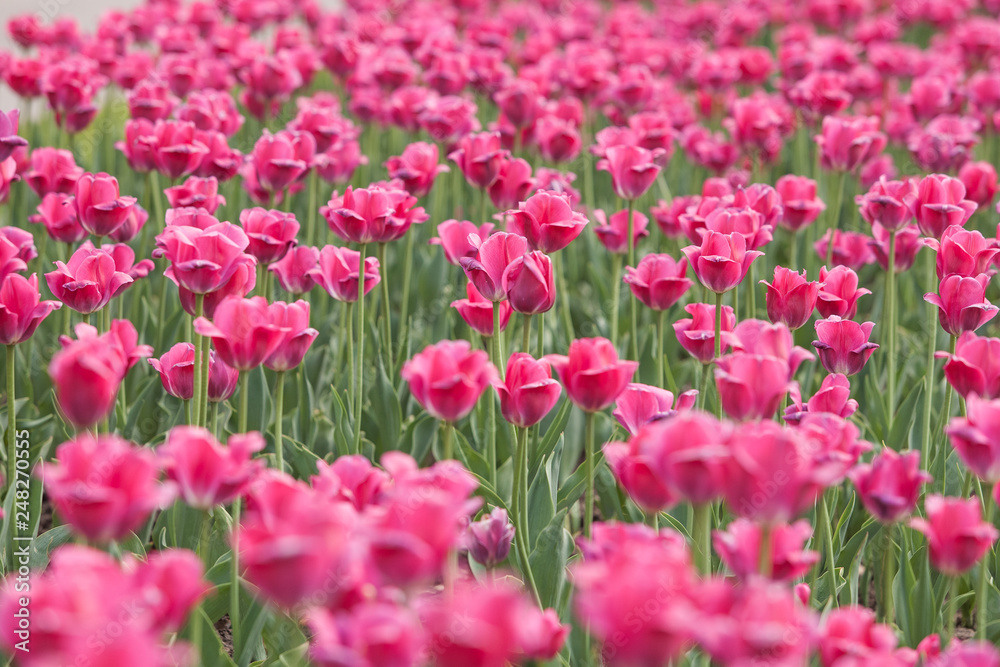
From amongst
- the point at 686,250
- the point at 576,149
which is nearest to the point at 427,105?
the point at 576,149

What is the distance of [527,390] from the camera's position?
156 centimetres

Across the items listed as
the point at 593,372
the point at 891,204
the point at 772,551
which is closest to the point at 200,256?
the point at 593,372

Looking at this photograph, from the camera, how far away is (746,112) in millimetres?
3672

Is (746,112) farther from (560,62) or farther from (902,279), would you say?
(560,62)

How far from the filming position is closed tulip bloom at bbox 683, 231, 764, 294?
1.95 metres

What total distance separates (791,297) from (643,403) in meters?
0.49

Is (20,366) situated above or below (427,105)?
below

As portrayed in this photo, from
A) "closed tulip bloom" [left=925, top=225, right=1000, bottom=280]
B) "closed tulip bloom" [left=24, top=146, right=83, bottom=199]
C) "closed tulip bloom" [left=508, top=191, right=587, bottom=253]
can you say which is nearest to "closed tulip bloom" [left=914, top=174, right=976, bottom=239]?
"closed tulip bloom" [left=925, top=225, right=1000, bottom=280]

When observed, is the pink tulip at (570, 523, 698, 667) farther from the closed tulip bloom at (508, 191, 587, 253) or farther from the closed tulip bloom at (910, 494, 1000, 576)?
the closed tulip bloom at (508, 191, 587, 253)

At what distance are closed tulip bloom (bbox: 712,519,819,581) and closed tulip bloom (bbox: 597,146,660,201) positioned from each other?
150 cm

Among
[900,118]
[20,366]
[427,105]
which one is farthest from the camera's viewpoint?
[900,118]

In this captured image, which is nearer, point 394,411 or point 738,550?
point 738,550

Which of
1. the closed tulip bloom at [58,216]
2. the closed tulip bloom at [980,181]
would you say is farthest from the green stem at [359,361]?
the closed tulip bloom at [980,181]

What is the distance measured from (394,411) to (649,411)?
3.33 feet
